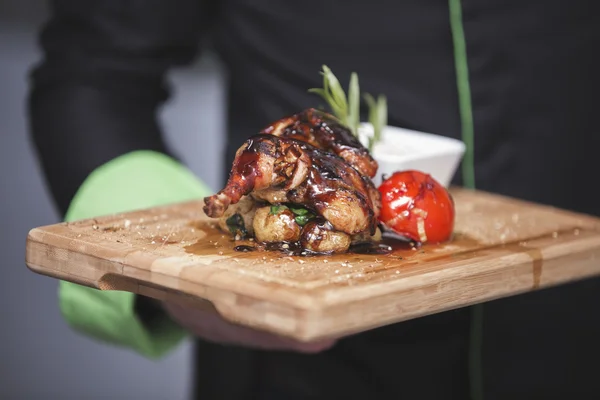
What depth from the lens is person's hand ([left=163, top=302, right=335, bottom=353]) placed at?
4.91ft

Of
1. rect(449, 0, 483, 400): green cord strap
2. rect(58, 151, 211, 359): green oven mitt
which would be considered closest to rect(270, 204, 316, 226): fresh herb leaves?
rect(58, 151, 211, 359): green oven mitt

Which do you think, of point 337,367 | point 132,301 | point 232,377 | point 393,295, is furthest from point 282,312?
point 232,377

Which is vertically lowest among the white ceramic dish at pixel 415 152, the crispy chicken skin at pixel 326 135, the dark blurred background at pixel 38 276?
the dark blurred background at pixel 38 276

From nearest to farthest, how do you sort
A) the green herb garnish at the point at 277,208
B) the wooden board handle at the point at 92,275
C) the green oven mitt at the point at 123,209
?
1. the wooden board handle at the point at 92,275
2. the green herb garnish at the point at 277,208
3. the green oven mitt at the point at 123,209

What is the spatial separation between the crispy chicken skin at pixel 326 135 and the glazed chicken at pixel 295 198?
1.6 inches

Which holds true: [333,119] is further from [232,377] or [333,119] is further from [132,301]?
[232,377]

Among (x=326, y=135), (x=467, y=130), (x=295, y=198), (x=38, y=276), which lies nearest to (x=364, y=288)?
(x=295, y=198)

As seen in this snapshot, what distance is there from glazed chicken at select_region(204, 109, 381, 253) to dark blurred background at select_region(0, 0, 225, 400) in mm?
1938

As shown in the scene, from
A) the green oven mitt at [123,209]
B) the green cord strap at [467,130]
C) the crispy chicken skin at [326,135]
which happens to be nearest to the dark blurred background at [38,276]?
the green oven mitt at [123,209]

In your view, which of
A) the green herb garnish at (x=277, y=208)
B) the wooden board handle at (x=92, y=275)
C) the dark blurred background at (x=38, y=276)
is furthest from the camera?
the dark blurred background at (x=38, y=276)

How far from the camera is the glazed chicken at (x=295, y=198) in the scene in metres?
1.21

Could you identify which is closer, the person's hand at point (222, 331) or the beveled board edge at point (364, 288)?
the beveled board edge at point (364, 288)

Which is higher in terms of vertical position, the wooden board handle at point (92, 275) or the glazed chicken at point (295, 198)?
the glazed chicken at point (295, 198)

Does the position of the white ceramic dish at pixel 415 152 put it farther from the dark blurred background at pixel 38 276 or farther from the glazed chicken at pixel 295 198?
the dark blurred background at pixel 38 276
